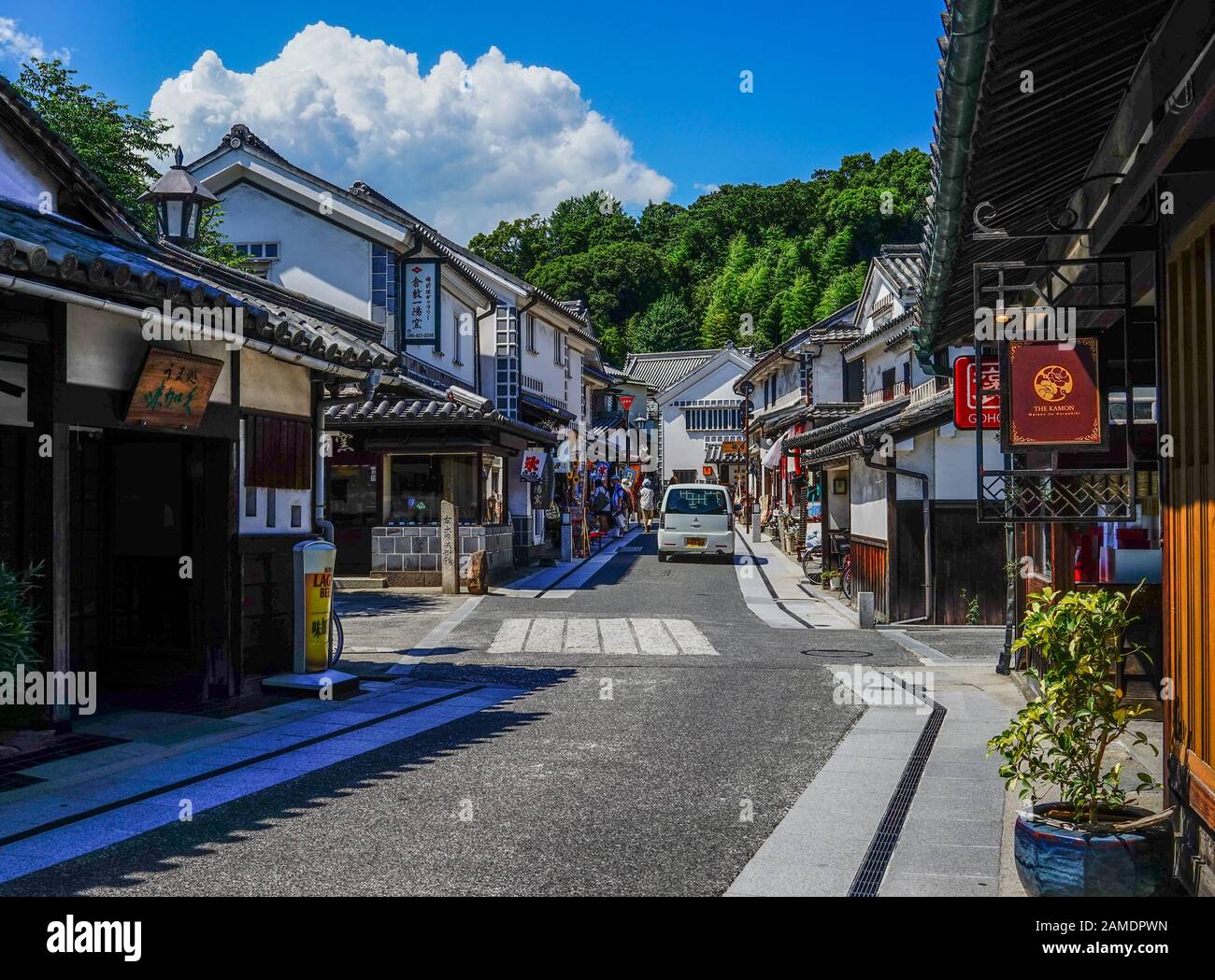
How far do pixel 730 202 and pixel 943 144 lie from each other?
252 ft

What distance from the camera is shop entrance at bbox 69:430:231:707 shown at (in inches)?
403

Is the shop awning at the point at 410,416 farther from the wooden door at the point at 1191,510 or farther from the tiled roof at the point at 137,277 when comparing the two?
the wooden door at the point at 1191,510

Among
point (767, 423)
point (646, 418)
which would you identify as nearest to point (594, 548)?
point (767, 423)

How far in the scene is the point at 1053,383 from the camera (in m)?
7.14

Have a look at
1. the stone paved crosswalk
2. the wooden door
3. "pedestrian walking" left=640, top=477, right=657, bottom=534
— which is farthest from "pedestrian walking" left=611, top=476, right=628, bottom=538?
the wooden door

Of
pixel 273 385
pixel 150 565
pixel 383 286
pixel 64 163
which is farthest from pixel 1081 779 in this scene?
pixel 383 286

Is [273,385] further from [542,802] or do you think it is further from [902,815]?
[902,815]

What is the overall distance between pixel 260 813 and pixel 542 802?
1.81 metres

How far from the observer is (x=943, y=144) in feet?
17.8

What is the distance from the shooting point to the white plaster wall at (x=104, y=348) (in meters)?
8.40

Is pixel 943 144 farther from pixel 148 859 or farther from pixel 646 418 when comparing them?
pixel 646 418

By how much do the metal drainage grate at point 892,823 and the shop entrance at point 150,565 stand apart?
6.41 meters

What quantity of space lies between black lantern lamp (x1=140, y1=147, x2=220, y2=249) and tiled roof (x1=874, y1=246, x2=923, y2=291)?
19.4 meters
